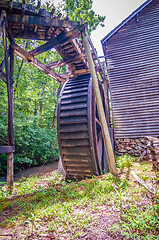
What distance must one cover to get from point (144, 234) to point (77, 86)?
436 centimetres

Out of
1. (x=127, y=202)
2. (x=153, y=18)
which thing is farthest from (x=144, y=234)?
(x=153, y=18)

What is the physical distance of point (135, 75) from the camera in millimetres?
7082

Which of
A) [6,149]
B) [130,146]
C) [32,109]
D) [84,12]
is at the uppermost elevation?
[84,12]

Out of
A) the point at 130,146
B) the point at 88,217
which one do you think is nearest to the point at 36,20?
the point at 88,217

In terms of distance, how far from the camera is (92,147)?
12.9 ft

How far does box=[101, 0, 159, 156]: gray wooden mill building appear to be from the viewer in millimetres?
6621

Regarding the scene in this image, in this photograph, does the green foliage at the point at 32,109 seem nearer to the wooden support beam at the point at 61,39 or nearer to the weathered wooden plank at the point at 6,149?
the weathered wooden plank at the point at 6,149

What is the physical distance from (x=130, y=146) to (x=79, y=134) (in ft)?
12.3

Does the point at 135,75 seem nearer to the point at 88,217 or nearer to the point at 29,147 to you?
the point at 88,217

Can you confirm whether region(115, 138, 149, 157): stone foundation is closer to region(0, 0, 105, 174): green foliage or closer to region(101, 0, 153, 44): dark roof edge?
region(0, 0, 105, 174): green foliage

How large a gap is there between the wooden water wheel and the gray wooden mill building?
315 centimetres

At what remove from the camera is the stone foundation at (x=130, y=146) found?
6.51 meters

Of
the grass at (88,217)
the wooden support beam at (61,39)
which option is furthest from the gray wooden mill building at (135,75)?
the grass at (88,217)

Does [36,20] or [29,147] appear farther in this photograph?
[29,147]
